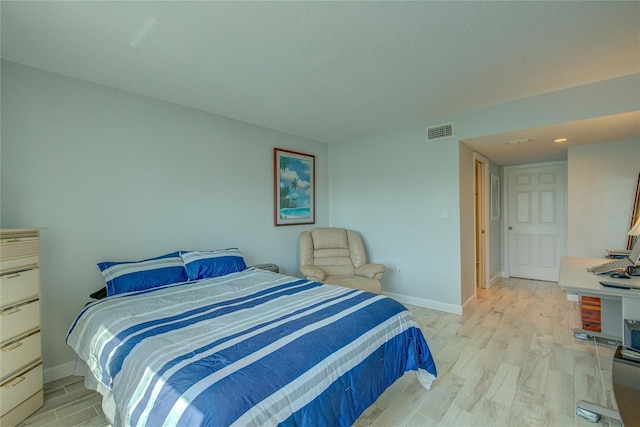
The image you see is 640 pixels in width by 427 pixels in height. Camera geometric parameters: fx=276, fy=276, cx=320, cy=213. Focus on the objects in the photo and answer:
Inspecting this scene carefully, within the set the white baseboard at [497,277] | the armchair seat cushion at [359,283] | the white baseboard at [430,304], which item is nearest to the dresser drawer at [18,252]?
the armchair seat cushion at [359,283]

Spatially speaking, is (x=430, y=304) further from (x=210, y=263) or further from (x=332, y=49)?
(x=332, y=49)

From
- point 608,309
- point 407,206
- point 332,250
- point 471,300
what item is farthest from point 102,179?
point 608,309

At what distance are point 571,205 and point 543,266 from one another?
5.25 feet

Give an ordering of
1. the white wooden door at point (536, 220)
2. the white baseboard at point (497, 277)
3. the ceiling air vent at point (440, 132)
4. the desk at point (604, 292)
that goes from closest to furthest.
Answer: the desk at point (604, 292)
the ceiling air vent at point (440, 132)
the white wooden door at point (536, 220)
the white baseboard at point (497, 277)

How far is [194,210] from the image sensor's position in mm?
3047

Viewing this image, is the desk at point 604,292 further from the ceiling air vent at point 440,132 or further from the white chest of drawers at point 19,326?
the white chest of drawers at point 19,326

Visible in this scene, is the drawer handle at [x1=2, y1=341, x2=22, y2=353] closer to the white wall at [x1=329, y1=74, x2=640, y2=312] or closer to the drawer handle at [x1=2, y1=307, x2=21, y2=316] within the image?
the drawer handle at [x1=2, y1=307, x2=21, y2=316]

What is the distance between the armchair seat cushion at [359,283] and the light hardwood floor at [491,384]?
2.09 ft

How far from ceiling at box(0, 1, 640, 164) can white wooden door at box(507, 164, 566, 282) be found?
1891 mm

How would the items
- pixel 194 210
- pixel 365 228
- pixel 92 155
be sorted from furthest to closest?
pixel 365 228 < pixel 194 210 < pixel 92 155

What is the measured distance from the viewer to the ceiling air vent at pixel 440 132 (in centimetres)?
341

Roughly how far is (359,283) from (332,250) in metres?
0.82

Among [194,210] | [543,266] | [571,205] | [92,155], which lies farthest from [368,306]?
[543,266]

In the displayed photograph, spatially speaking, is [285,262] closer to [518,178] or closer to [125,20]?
[125,20]
